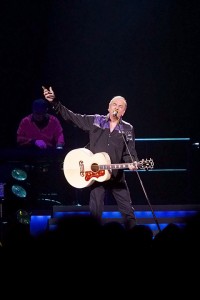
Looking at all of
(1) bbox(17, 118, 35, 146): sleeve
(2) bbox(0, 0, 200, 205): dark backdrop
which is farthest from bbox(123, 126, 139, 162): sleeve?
(2) bbox(0, 0, 200, 205): dark backdrop

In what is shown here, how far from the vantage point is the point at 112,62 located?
35.7ft

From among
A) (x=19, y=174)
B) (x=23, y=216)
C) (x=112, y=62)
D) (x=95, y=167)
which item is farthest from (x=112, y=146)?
(x=112, y=62)

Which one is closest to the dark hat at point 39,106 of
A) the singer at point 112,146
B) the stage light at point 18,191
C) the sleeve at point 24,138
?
the sleeve at point 24,138

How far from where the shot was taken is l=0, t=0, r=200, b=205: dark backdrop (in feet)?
35.1

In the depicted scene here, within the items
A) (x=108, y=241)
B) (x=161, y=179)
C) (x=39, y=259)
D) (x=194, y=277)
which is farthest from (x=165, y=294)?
(x=161, y=179)

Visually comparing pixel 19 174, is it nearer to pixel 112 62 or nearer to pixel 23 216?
pixel 23 216

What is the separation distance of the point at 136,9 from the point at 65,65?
2.00 m

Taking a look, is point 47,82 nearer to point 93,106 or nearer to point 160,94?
point 93,106

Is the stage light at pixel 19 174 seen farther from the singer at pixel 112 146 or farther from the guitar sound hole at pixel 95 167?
the guitar sound hole at pixel 95 167

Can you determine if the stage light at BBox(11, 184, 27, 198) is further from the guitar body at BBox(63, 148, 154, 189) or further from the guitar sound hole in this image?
the guitar sound hole

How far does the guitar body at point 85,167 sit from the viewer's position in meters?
6.80

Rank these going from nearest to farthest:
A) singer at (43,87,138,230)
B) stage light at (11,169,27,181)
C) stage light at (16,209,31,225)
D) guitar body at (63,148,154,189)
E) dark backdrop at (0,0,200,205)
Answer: guitar body at (63,148,154,189), singer at (43,87,138,230), stage light at (16,209,31,225), stage light at (11,169,27,181), dark backdrop at (0,0,200,205)

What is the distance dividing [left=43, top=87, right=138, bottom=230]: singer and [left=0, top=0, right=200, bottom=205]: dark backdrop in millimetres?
3723

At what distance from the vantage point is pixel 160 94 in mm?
11016
